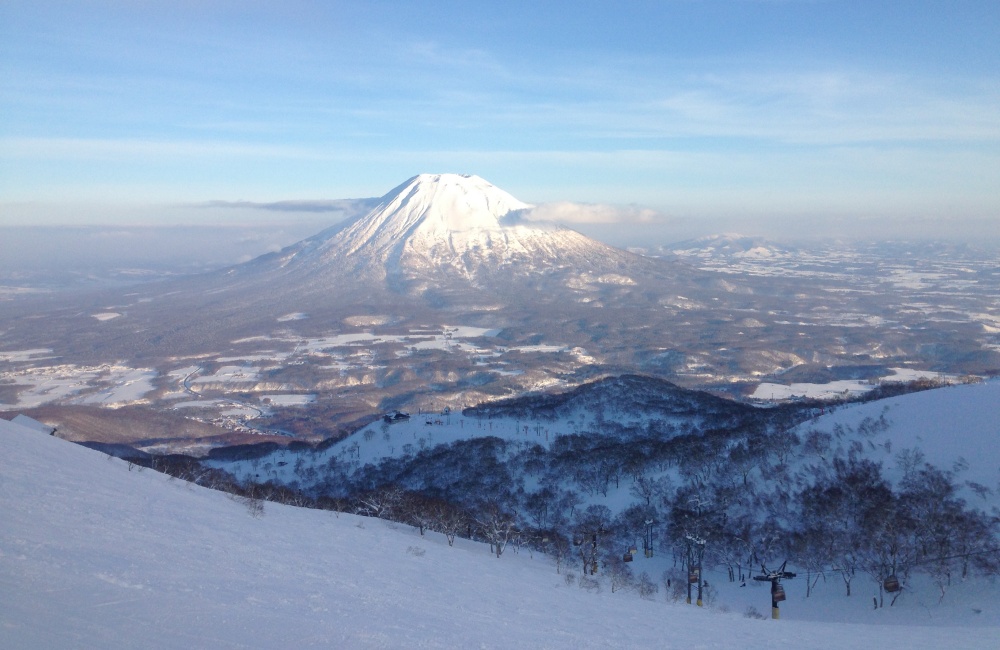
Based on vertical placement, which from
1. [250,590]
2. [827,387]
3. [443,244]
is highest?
[443,244]

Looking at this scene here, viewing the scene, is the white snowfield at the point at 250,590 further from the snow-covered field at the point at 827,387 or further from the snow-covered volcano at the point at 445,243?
the snow-covered volcano at the point at 445,243

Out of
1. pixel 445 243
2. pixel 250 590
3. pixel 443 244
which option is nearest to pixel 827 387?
pixel 250 590

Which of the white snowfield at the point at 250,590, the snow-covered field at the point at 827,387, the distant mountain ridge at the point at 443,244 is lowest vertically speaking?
the snow-covered field at the point at 827,387

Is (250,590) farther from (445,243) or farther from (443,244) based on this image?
(445,243)

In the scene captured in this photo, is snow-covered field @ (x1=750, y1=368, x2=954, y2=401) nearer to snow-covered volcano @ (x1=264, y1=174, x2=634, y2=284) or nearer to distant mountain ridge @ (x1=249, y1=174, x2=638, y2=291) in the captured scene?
distant mountain ridge @ (x1=249, y1=174, x2=638, y2=291)

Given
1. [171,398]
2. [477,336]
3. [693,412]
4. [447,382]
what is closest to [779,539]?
[693,412]

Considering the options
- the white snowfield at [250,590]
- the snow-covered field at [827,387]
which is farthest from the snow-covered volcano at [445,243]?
the white snowfield at [250,590]

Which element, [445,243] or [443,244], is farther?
[445,243]

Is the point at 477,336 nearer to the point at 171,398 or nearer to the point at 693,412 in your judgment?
the point at 171,398
